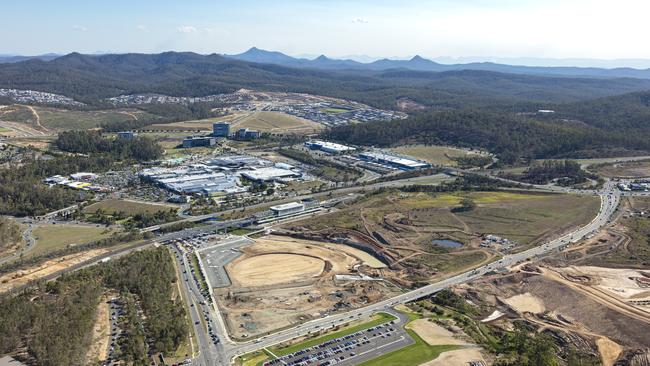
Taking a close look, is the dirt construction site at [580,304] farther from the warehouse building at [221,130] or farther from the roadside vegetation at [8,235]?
the warehouse building at [221,130]

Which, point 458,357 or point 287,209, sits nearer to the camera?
point 458,357

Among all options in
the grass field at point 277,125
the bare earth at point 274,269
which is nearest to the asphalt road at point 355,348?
the bare earth at point 274,269

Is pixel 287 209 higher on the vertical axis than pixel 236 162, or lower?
lower

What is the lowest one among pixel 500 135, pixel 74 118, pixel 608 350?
pixel 608 350

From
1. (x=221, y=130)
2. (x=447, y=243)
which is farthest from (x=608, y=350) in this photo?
(x=221, y=130)

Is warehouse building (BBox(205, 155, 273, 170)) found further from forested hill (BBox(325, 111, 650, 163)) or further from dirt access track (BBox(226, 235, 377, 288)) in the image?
dirt access track (BBox(226, 235, 377, 288))

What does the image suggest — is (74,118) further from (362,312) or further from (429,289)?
(362,312)
